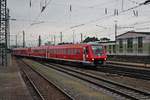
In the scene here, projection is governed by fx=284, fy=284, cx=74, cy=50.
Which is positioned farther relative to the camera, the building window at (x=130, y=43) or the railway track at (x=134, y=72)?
the building window at (x=130, y=43)

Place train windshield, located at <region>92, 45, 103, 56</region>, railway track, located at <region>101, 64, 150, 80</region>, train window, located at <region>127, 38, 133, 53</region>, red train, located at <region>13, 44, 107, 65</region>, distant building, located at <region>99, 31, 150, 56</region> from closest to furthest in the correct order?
railway track, located at <region>101, 64, 150, 80</region> < red train, located at <region>13, 44, 107, 65</region> < train windshield, located at <region>92, 45, 103, 56</region> < distant building, located at <region>99, 31, 150, 56</region> < train window, located at <region>127, 38, 133, 53</region>

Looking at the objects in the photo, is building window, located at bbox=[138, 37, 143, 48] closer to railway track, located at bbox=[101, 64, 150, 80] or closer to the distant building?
the distant building

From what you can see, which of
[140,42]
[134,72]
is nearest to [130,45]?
[140,42]

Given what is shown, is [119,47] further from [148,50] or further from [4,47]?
[4,47]

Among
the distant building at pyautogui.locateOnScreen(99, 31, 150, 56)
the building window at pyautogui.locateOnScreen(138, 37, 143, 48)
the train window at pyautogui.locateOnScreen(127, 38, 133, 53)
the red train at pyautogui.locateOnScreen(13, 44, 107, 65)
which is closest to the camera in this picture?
the red train at pyautogui.locateOnScreen(13, 44, 107, 65)

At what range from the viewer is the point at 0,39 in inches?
1251

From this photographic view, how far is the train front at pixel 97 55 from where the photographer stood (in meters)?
28.3

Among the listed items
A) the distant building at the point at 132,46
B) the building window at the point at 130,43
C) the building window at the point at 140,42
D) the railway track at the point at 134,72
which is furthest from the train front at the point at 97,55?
the building window at the point at 130,43

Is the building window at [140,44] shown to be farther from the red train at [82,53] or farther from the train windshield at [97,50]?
the train windshield at [97,50]

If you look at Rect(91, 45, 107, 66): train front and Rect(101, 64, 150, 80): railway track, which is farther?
Rect(91, 45, 107, 66): train front

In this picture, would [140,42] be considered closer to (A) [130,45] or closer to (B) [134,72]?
(A) [130,45]

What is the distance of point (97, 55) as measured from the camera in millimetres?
28672

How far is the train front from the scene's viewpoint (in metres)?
28.3

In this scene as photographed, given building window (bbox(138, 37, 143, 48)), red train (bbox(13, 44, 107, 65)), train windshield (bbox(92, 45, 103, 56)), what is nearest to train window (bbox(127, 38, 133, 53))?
building window (bbox(138, 37, 143, 48))
